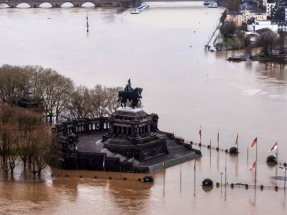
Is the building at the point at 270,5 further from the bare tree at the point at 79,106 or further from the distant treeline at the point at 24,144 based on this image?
the distant treeline at the point at 24,144

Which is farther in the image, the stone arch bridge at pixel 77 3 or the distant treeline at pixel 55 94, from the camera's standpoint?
the stone arch bridge at pixel 77 3

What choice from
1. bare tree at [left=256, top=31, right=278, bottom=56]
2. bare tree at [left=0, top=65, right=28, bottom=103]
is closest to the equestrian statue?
bare tree at [left=0, top=65, right=28, bottom=103]

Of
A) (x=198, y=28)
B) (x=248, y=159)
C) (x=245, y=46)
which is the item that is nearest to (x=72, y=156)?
(x=248, y=159)

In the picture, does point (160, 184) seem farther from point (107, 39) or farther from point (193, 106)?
point (107, 39)

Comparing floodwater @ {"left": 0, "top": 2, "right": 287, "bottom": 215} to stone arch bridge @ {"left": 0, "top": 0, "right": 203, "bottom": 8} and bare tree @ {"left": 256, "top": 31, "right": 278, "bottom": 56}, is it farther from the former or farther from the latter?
stone arch bridge @ {"left": 0, "top": 0, "right": 203, "bottom": 8}

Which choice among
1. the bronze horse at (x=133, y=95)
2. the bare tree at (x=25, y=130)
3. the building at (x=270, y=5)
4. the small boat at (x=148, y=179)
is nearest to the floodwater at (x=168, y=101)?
the small boat at (x=148, y=179)
